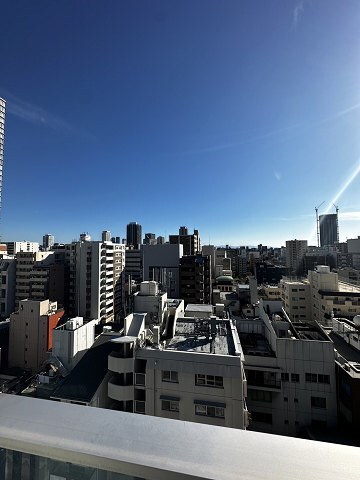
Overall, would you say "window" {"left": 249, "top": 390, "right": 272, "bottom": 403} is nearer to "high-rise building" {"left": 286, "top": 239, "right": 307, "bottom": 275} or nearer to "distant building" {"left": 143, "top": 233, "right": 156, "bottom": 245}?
"distant building" {"left": 143, "top": 233, "right": 156, "bottom": 245}

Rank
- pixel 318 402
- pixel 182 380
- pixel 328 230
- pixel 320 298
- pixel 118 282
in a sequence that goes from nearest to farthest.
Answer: pixel 182 380, pixel 318 402, pixel 320 298, pixel 118 282, pixel 328 230

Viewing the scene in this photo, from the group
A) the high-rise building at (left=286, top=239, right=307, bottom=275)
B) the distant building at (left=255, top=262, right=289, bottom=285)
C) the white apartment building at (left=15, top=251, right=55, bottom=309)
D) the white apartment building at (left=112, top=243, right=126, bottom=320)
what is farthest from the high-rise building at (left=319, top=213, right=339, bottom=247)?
the white apartment building at (left=15, top=251, right=55, bottom=309)

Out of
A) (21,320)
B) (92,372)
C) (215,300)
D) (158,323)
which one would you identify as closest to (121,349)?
(92,372)

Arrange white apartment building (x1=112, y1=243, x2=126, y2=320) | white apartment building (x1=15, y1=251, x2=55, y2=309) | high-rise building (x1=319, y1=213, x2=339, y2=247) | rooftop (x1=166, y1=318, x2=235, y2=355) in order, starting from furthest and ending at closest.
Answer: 1. high-rise building (x1=319, y1=213, x2=339, y2=247)
2. white apartment building (x1=112, y1=243, x2=126, y2=320)
3. white apartment building (x1=15, y1=251, x2=55, y2=309)
4. rooftop (x1=166, y1=318, x2=235, y2=355)

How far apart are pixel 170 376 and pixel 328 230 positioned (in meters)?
63.3

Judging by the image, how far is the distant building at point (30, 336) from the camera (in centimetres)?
1430

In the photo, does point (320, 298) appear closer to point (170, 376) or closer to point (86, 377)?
point (170, 376)

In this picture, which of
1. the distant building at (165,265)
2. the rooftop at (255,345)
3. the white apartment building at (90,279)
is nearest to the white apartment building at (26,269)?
the white apartment building at (90,279)

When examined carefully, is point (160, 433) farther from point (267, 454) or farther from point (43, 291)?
point (43, 291)

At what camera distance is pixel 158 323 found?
29.5ft

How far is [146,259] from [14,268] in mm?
10897

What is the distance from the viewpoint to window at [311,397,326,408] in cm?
693

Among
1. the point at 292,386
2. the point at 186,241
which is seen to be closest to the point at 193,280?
the point at 186,241

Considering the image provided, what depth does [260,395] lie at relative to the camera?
744 cm
